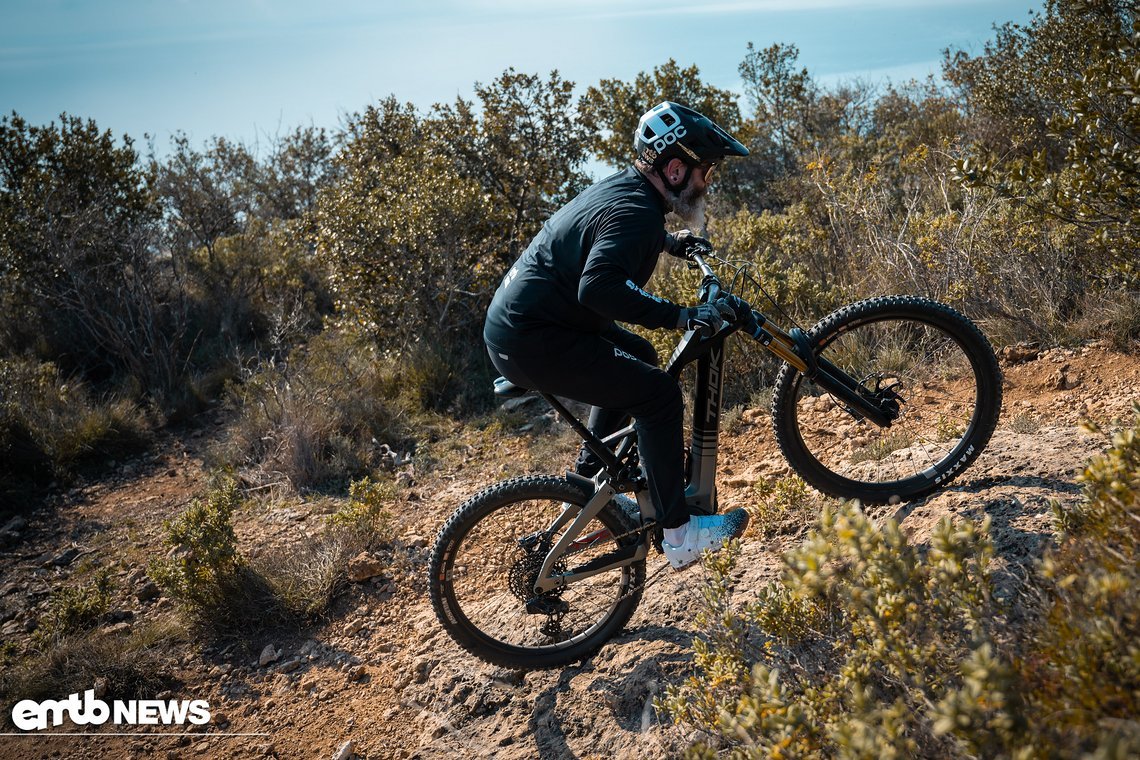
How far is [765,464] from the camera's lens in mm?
5145

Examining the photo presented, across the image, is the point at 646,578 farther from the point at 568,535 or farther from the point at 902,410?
the point at 902,410

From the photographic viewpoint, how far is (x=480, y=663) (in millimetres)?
4117

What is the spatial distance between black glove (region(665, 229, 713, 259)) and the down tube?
21.2 inches

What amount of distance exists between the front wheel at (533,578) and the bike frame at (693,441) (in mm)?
55

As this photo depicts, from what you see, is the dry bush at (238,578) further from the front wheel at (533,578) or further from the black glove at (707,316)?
the black glove at (707,316)

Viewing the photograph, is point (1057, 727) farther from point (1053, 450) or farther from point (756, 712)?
point (1053, 450)

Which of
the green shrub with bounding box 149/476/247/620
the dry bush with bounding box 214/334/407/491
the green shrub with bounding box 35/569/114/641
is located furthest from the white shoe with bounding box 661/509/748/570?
the dry bush with bounding box 214/334/407/491

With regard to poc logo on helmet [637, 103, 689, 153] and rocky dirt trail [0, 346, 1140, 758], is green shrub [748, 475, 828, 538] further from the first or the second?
poc logo on helmet [637, 103, 689, 153]

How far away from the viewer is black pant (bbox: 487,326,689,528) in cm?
333

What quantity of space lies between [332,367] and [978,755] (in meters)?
7.71

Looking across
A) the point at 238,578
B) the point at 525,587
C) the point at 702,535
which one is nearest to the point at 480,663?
the point at 525,587

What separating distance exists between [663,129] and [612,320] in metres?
0.89

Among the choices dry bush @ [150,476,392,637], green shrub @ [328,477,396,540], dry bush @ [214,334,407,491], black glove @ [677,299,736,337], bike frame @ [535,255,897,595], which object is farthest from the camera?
dry bush @ [214,334,407,491]

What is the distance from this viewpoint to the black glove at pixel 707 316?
3141 mm
